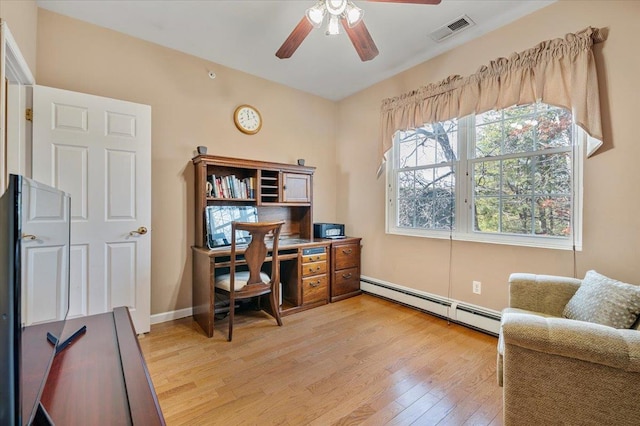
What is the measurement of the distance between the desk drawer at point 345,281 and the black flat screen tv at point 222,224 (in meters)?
1.19

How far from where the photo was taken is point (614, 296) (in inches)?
58.8

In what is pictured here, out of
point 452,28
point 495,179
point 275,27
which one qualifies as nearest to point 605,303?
point 495,179

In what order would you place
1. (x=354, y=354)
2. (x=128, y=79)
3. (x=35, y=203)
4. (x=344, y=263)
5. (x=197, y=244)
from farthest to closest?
(x=344, y=263)
(x=197, y=244)
(x=128, y=79)
(x=354, y=354)
(x=35, y=203)

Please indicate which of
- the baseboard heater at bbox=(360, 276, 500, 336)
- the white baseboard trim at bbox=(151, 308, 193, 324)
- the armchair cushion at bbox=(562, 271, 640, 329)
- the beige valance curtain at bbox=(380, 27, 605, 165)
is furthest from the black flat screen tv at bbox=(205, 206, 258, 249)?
the armchair cushion at bbox=(562, 271, 640, 329)

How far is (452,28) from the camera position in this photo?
8.14 ft

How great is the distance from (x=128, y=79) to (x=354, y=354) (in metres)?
3.11

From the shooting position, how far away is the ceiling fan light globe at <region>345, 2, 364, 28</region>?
5.68ft

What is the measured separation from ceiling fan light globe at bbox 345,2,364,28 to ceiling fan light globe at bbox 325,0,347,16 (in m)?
0.03

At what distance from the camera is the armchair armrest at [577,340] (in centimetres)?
109

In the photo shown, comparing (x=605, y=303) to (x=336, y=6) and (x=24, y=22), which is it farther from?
(x=24, y=22)

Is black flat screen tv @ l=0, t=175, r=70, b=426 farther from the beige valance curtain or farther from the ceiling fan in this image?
the beige valance curtain

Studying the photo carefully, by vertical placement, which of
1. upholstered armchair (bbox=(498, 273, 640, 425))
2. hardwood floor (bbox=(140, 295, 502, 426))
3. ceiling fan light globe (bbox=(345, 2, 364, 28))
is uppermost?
ceiling fan light globe (bbox=(345, 2, 364, 28))

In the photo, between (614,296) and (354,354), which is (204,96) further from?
(614,296)

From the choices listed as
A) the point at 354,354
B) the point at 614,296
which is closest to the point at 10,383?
the point at 354,354
